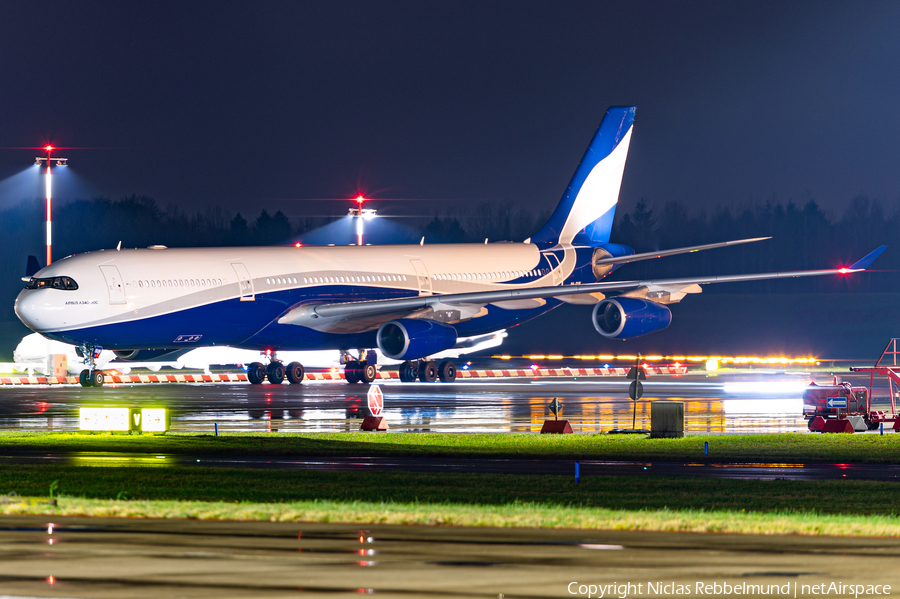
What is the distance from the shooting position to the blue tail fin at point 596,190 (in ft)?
183

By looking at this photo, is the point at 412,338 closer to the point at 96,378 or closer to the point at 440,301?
the point at 440,301

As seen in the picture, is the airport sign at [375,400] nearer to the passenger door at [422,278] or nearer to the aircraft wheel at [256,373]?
the passenger door at [422,278]

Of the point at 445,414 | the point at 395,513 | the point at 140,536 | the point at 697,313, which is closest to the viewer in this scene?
the point at 140,536

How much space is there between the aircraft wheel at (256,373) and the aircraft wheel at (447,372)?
674 cm

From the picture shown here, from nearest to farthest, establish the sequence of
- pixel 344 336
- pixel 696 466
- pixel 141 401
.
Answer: pixel 696 466 → pixel 141 401 → pixel 344 336

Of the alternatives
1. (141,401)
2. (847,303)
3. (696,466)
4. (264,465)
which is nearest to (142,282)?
(141,401)

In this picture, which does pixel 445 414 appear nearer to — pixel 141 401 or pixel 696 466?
pixel 141 401

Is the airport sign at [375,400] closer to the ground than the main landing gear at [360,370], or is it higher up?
closer to the ground

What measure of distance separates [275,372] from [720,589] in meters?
40.4

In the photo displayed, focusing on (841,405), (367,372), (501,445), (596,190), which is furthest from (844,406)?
(596,190)

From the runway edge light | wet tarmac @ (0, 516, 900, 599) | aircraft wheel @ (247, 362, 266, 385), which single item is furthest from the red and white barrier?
wet tarmac @ (0, 516, 900, 599)

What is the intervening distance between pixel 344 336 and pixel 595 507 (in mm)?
32477

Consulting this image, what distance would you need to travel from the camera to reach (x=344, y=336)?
47.2 m

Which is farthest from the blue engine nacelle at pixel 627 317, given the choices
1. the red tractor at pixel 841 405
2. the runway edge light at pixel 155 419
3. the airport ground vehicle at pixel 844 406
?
the runway edge light at pixel 155 419
